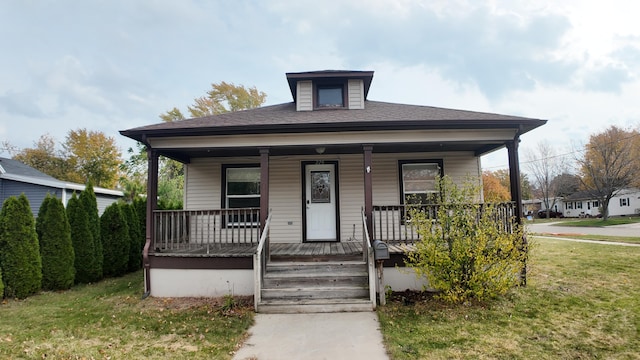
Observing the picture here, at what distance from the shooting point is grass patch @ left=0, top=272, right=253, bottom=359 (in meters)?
3.62

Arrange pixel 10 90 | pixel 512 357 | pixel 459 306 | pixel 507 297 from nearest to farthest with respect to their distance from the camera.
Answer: pixel 512 357
pixel 459 306
pixel 507 297
pixel 10 90

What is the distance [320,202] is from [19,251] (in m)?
6.15

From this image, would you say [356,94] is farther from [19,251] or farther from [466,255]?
[19,251]

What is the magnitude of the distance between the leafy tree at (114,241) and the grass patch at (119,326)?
1.52 metres

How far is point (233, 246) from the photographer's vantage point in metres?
6.61

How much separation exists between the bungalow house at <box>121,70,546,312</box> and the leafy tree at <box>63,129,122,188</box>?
2895 cm

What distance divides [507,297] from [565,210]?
5215 centimetres

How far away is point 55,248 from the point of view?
6496 millimetres

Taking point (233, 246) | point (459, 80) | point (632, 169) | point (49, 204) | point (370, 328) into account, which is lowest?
point (370, 328)

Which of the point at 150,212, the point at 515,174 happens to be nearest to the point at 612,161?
the point at 515,174

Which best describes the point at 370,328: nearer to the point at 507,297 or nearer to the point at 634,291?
the point at 507,297

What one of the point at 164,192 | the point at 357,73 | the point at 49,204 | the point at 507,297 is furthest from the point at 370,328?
the point at 164,192

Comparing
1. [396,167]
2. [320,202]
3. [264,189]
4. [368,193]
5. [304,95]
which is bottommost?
[320,202]

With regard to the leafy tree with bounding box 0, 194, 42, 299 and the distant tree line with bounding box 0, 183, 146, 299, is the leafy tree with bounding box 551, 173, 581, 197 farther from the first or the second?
the leafy tree with bounding box 0, 194, 42, 299
